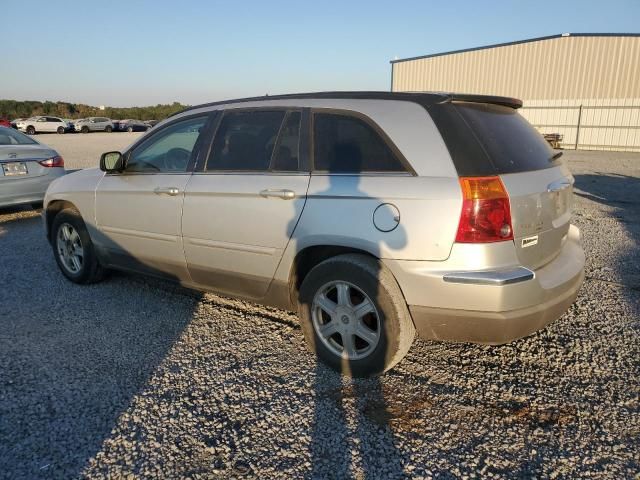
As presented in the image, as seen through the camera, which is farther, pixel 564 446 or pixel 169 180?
pixel 169 180

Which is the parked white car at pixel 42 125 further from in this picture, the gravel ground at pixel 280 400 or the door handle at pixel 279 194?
the door handle at pixel 279 194

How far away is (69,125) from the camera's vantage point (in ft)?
143

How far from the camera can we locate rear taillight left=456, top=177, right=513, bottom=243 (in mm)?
2506

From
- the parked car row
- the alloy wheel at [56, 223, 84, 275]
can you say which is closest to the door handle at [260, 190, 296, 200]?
the alloy wheel at [56, 223, 84, 275]

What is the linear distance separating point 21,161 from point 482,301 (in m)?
7.26

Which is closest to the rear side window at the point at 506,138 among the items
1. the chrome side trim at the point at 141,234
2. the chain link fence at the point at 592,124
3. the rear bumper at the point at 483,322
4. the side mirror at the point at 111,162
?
the rear bumper at the point at 483,322

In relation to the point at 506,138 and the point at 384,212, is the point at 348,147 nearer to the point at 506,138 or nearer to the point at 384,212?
the point at 384,212

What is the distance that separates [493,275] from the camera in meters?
2.51

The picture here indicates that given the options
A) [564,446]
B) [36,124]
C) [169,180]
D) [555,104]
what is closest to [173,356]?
[169,180]

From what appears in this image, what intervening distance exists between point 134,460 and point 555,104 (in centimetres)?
2810

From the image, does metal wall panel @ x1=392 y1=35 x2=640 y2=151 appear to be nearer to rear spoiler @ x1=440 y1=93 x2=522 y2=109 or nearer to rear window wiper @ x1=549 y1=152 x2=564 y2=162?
rear window wiper @ x1=549 y1=152 x2=564 y2=162

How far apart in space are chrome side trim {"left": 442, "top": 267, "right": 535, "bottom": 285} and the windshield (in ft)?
25.1

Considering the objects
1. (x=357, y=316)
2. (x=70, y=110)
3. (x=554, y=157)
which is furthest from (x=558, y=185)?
(x=70, y=110)

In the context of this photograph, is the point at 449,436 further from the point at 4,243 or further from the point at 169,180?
the point at 4,243
